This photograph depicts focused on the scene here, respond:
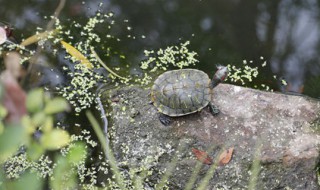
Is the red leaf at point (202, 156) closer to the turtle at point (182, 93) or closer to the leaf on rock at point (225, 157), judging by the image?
the leaf on rock at point (225, 157)

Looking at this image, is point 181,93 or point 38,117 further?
point 181,93

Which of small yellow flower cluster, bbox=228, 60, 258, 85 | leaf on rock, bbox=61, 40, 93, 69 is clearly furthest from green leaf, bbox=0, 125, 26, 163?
small yellow flower cluster, bbox=228, 60, 258, 85

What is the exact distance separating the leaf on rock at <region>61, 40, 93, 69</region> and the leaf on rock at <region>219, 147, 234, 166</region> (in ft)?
3.62

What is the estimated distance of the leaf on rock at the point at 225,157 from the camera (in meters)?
2.74

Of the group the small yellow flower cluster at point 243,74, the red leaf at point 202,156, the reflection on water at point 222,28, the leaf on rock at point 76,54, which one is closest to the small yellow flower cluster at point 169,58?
the reflection on water at point 222,28

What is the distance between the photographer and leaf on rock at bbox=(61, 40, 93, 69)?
3.20 meters

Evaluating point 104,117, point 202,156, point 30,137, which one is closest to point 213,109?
point 202,156

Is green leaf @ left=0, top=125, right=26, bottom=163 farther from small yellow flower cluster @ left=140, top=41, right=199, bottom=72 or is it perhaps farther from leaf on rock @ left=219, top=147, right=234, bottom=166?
small yellow flower cluster @ left=140, top=41, right=199, bottom=72

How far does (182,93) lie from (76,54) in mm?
893

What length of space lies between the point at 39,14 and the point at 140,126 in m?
1.21

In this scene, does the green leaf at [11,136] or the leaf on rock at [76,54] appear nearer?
the green leaf at [11,136]

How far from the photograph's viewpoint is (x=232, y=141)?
2.79 metres

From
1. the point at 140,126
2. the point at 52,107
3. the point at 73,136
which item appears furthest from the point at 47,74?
the point at 52,107

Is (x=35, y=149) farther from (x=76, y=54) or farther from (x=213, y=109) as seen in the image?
(x=76, y=54)
